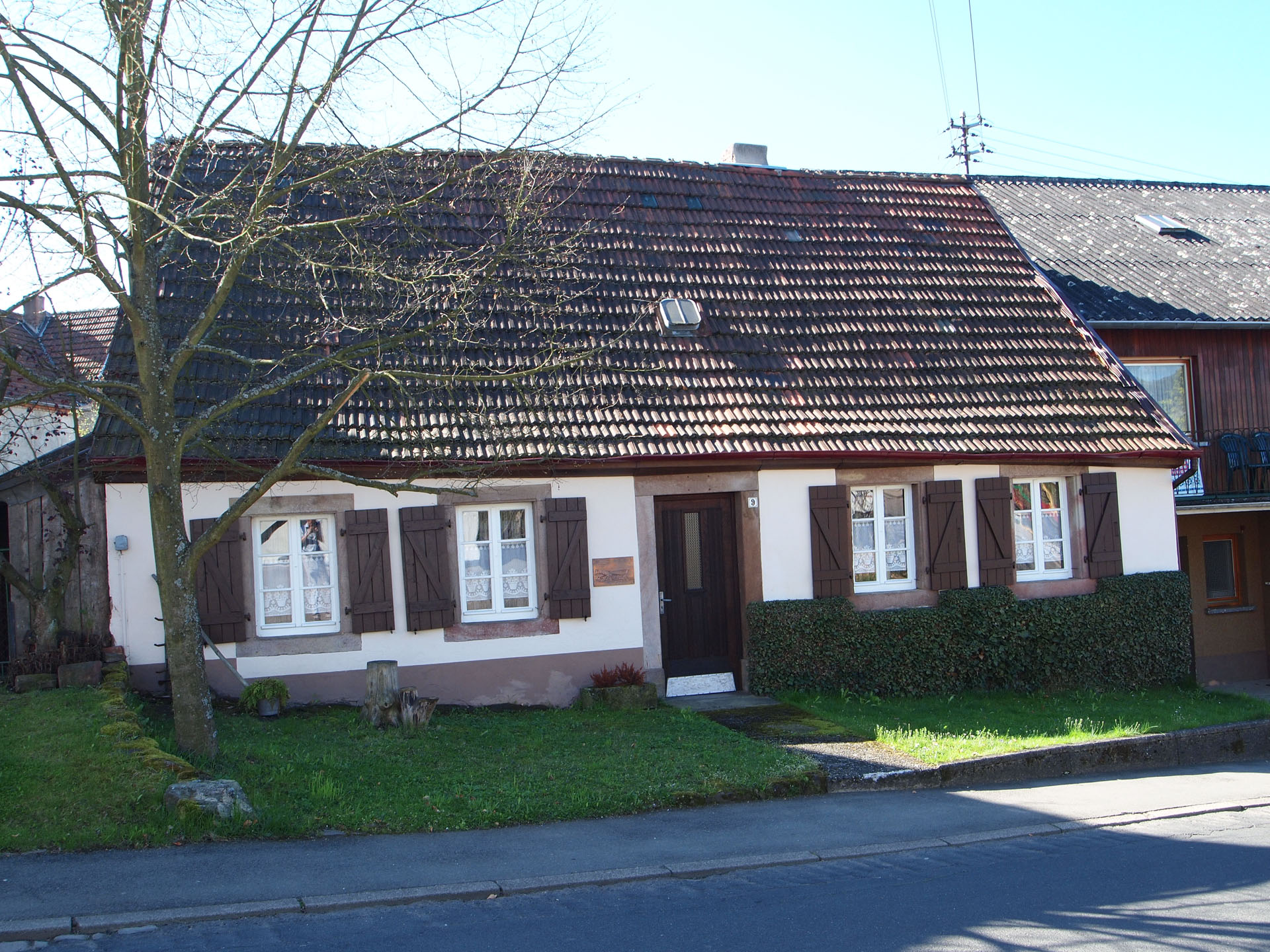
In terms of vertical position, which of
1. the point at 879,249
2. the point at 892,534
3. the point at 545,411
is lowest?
the point at 892,534

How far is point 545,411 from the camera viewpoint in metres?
11.9

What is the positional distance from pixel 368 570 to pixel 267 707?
173cm

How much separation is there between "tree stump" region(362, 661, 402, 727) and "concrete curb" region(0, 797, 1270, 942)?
149 inches

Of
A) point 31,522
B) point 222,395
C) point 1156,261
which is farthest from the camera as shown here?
point 1156,261

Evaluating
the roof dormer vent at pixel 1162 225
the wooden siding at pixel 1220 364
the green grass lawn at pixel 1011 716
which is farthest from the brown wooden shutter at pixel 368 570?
the roof dormer vent at pixel 1162 225

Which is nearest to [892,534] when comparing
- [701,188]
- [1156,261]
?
[701,188]

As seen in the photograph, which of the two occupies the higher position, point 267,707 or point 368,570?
point 368,570

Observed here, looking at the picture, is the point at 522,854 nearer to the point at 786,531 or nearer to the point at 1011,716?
the point at 786,531

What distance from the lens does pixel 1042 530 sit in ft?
44.8

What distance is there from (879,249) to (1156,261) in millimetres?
6246

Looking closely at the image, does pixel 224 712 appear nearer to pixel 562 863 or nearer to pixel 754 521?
pixel 562 863

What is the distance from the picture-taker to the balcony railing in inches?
651

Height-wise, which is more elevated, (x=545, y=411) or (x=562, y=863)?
(x=545, y=411)

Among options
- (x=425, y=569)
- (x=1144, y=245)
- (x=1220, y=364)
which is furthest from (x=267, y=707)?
(x=1144, y=245)
